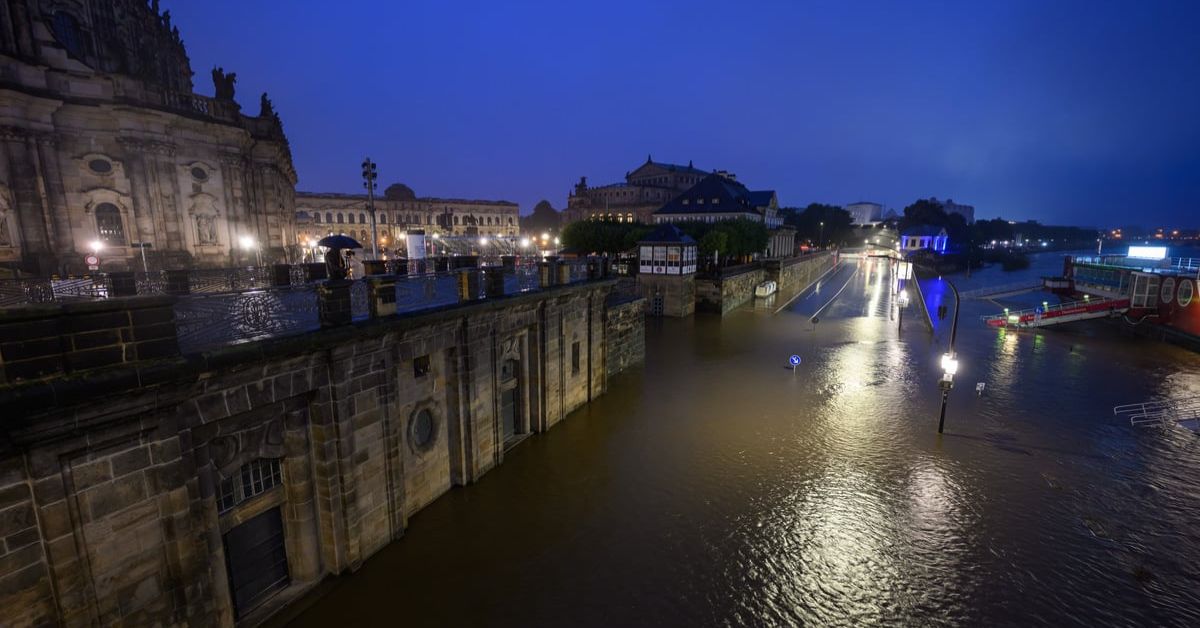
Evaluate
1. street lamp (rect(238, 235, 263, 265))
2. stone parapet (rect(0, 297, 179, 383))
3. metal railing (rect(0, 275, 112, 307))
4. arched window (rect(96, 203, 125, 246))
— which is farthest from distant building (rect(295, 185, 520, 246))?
stone parapet (rect(0, 297, 179, 383))

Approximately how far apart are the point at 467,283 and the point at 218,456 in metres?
7.65

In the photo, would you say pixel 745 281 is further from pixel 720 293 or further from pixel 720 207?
pixel 720 207

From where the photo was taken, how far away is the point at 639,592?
12.3m

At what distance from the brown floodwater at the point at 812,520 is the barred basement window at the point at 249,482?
2.96 meters

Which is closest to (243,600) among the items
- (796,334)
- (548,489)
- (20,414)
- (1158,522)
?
(20,414)

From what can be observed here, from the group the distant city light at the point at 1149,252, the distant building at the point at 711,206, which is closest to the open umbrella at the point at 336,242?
the distant building at the point at 711,206

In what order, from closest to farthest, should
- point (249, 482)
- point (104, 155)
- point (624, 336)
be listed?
point (249, 482)
point (104, 155)
point (624, 336)

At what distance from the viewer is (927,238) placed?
452ft

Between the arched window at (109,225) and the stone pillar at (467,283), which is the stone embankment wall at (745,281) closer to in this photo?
the stone pillar at (467,283)

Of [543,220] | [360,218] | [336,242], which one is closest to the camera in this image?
→ [336,242]

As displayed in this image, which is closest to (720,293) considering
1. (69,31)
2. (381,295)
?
(381,295)

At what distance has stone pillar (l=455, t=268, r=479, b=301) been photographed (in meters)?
15.1

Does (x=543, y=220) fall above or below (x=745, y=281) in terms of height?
above

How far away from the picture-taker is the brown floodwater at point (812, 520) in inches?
469
